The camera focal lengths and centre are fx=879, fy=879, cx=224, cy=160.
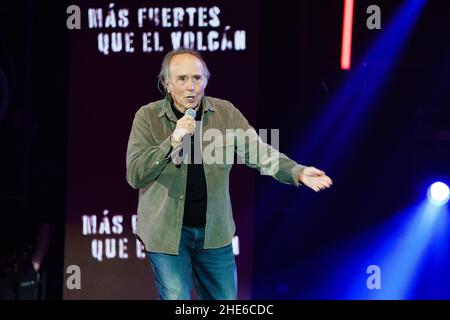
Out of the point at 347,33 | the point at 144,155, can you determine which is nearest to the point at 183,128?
the point at 144,155

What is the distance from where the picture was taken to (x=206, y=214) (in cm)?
405

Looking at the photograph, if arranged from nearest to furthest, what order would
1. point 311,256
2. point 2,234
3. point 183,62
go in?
point 183,62 → point 2,234 → point 311,256

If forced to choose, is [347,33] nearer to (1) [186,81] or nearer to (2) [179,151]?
(1) [186,81]

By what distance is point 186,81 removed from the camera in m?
4.30

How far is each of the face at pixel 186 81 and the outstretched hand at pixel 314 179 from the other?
66 centimetres

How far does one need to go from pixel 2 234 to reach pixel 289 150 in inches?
70.7

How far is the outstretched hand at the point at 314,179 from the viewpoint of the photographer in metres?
3.88

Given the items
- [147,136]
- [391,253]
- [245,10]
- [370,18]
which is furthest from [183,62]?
[391,253]

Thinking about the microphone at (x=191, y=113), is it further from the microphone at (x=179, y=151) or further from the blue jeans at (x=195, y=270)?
the blue jeans at (x=195, y=270)

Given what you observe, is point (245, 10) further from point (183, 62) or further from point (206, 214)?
point (206, 214)

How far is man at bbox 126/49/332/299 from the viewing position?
402cm

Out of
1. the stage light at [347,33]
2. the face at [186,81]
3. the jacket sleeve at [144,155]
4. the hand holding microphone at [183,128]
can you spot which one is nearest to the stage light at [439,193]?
the stage light at [347,33]

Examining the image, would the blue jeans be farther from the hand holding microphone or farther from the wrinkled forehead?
the wrinkled forehead

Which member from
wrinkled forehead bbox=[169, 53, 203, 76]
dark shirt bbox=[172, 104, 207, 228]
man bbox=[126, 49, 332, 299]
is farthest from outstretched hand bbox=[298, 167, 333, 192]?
wrinkled forehead bbox=[169, 53, 203, 76]
